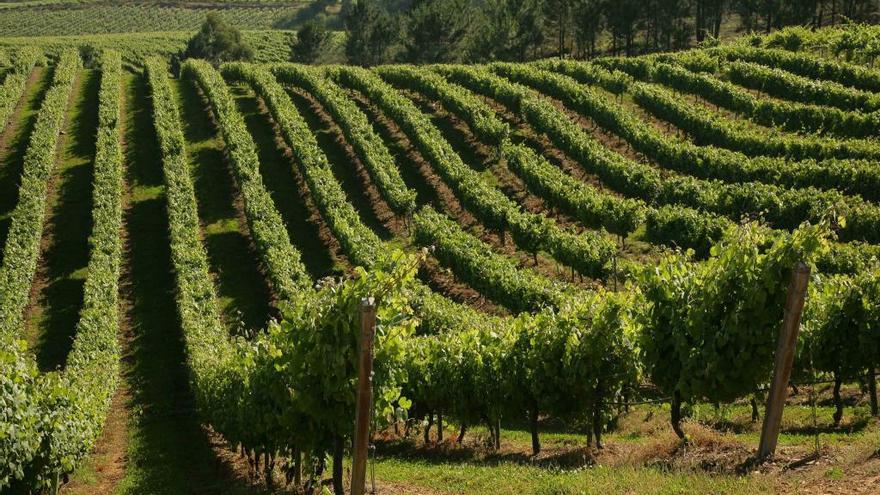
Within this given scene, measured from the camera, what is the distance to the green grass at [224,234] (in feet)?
150

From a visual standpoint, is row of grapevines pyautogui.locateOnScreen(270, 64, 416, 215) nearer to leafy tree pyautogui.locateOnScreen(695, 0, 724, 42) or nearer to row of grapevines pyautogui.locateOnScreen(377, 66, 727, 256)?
row of grapevines pyautogui.locateOnScreen(377, 66, 727, 256)

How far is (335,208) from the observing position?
5209 centimetres

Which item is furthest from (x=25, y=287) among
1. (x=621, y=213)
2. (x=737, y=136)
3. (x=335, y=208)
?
(x=737, y=136)

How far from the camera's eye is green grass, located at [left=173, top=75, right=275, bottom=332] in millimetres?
45625

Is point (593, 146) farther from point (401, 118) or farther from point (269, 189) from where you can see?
point (269, 189)

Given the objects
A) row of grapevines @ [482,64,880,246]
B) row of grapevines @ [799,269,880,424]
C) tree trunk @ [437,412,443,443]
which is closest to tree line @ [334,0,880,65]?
row of grapevines @ [482,64,880,246]

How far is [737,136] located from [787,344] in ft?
142

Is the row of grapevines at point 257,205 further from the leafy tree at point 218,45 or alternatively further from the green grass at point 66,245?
the leafy tree at point 218,45

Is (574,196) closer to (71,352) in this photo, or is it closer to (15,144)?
(71,352)

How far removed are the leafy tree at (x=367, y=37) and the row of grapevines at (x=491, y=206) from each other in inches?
1729

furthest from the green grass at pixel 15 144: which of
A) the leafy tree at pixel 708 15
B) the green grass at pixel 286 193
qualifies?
the leafy tree at pixel 708 15

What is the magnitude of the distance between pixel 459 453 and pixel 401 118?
4639 centimetres

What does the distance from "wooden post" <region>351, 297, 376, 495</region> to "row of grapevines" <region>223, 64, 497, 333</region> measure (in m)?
16.1

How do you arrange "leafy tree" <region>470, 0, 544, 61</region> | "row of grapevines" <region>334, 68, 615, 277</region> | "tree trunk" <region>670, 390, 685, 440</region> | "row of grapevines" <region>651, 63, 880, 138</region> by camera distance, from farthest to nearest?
1. "leafy tree" <region>470, 0, 544, 61</region>
2. "row of grapevines" <region>651, 63, 880, 138</region>
3. "row of grapevines" <region>334, 68, 615, 277</region>
4. "tree trunk" <region>670, 390, 685, 440</region>
